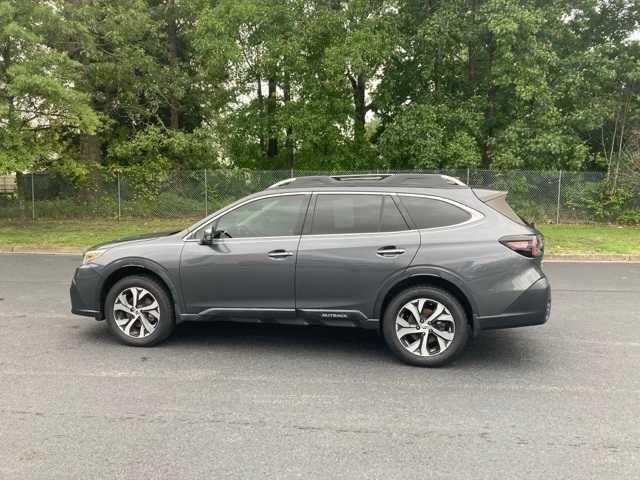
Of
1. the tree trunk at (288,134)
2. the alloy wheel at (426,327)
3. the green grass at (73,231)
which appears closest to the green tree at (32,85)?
the green grass at (73,231)

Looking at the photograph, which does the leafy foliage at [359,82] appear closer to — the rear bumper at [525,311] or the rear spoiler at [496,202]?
the rear spoiler at [496,202]

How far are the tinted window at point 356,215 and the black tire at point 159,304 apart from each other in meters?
1.63

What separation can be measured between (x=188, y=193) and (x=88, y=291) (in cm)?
1396

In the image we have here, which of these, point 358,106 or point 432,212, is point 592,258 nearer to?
point 432,212

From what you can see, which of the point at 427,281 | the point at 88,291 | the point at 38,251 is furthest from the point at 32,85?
the point at 427,281

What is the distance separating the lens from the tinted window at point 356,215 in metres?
5.14

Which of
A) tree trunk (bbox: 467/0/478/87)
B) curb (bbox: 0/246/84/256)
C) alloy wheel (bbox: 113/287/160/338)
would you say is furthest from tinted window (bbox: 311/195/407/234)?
tree trunk (bbox: 467/0/478/87)

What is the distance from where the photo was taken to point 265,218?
537 cm

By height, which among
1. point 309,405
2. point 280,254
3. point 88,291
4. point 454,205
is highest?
point 454,205

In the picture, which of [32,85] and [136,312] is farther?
[32,85]

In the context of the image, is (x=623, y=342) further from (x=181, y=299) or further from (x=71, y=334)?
(x=71, y=334)

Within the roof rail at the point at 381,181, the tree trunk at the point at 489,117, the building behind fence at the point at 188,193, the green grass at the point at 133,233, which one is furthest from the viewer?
the tree trunk at the point at 489,117

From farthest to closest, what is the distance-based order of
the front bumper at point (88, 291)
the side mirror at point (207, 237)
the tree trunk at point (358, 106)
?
→ the tree trunk at point (358, 106) → the front bumper at point (88, 291) → the side mirror at point (207, 237)

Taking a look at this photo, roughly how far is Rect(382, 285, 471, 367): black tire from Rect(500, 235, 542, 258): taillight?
2.20ft
